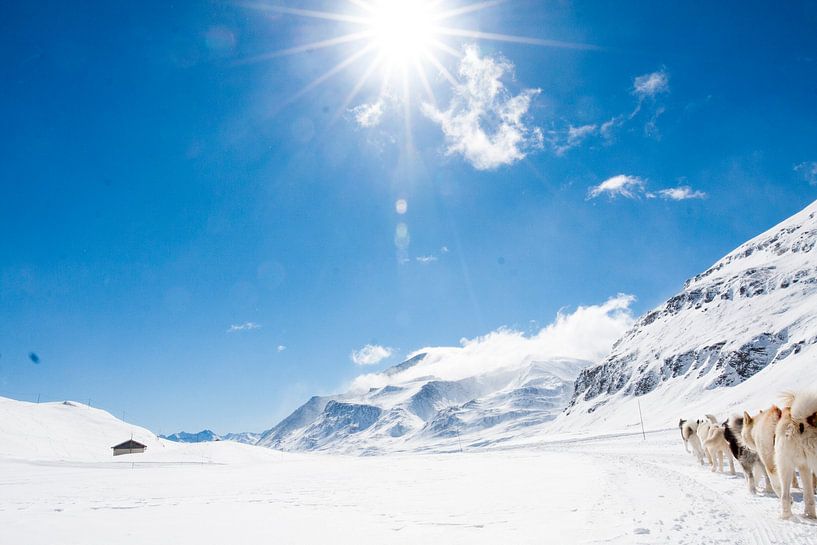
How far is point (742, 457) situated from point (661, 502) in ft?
9.76

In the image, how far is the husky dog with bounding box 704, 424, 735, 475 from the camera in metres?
14.8

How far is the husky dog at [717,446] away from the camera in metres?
14.8

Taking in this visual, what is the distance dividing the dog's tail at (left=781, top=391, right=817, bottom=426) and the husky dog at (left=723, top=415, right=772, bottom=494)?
4002 mm

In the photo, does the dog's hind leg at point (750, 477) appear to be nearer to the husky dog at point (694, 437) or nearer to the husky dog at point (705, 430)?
the husky dog at point (705, 430)

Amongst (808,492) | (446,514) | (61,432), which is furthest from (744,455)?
(61,432)

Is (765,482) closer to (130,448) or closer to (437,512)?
(437,512)

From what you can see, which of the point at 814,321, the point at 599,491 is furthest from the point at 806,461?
the point at 814,321

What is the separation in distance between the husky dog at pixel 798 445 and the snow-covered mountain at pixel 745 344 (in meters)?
112

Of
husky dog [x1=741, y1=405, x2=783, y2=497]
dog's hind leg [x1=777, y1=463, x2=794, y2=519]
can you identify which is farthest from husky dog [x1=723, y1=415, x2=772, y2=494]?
dog's hind leg [x1=777, y1=463, x2=794, y2=519]

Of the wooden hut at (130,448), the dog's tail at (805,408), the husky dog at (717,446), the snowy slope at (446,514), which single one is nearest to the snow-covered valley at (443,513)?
the snowy slope at (446,514)

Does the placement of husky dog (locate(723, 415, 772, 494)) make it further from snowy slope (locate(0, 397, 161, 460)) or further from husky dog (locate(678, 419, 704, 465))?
snowy slope (locate(0, 397, 161, 460))

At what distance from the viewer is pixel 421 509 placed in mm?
11594

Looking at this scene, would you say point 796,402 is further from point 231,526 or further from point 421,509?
point 231,526

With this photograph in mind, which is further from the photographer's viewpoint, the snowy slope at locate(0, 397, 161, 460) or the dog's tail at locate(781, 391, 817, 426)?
the snowy slope at locate(0, 397, 161, 460)
